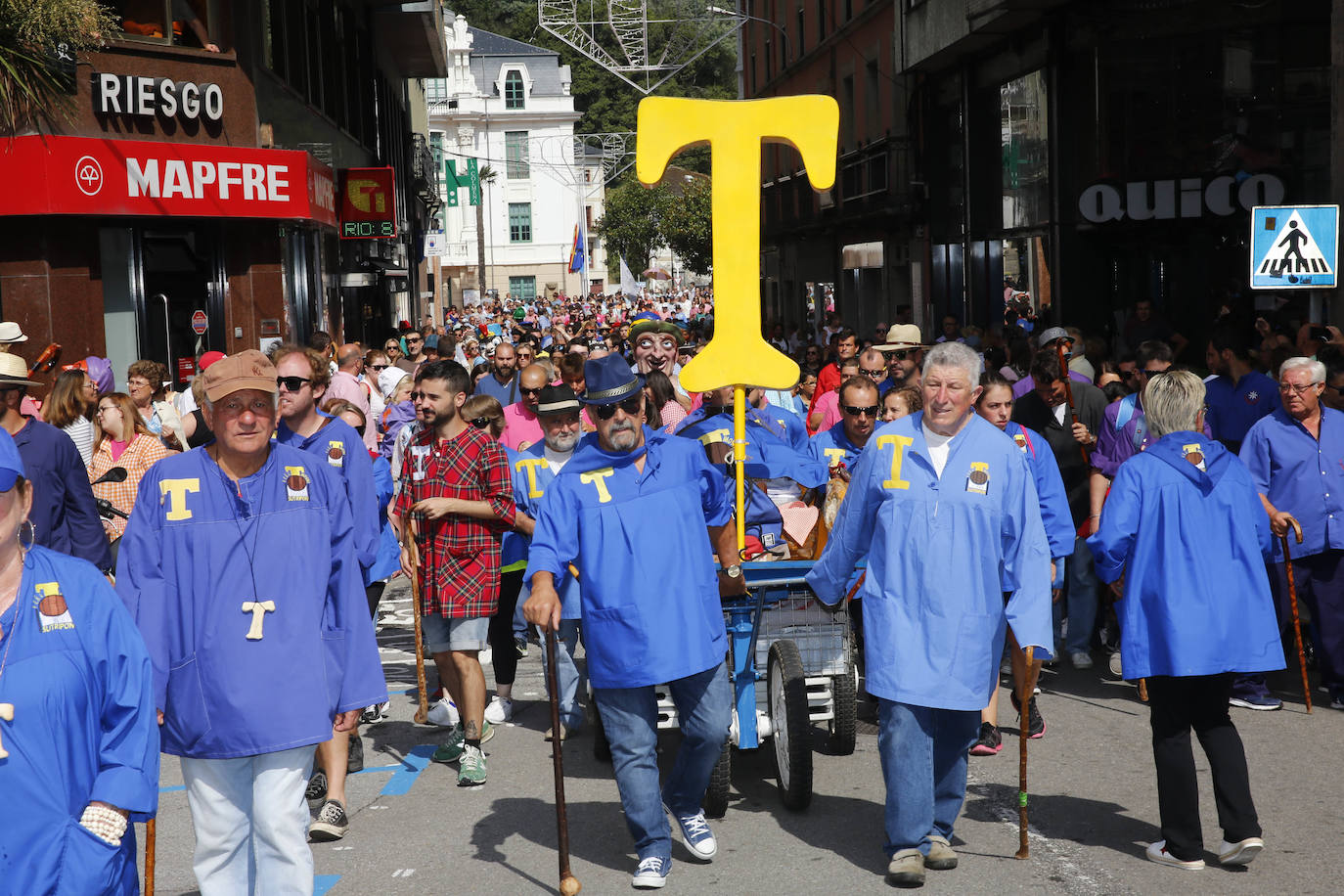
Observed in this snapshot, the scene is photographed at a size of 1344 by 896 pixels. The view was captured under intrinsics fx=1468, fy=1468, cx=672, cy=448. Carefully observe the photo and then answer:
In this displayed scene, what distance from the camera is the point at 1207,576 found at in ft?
19.1

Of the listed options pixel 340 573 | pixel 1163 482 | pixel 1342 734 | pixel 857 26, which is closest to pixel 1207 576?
pixel 1163 482

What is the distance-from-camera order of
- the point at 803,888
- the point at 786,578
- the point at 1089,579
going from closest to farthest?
the point at 803,888, the point at 786,578, the point at 1089,579

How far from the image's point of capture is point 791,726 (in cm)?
634

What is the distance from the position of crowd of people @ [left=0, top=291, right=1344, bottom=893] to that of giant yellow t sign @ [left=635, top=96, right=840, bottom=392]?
2.01 ft

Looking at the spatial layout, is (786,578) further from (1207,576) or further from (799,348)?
(799,348)

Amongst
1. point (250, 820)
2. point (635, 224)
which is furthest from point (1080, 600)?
point (635, 224)

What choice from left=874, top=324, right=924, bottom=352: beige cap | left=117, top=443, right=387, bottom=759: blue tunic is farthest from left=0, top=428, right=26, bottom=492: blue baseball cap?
left=874, top=324, right=924, bottom=352: beige cap

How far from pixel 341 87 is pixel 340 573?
23.6m

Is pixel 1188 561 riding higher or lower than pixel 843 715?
higher

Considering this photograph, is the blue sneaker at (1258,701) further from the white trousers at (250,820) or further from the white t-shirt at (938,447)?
the white trousers at (250,820)

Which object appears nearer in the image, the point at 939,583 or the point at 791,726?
the point at 939,583

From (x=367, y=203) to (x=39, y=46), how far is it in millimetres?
13027

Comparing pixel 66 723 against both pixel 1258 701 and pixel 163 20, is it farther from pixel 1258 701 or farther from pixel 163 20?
pixel 163 20

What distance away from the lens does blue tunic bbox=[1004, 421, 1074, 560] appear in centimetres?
701
